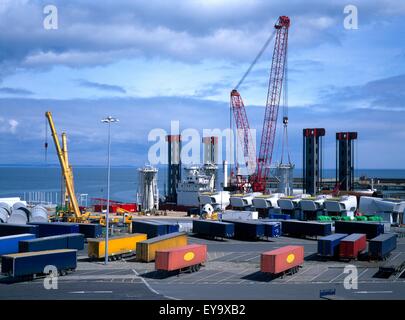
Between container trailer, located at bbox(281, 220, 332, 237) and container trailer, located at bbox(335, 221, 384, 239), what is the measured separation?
179cm

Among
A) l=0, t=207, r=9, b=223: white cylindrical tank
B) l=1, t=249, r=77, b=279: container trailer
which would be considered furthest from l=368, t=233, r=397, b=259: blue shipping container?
l=0, t=207, r=9, b=223: white cylindrical tank

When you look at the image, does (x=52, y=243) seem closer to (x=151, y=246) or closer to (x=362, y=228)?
(x=151, y=246)

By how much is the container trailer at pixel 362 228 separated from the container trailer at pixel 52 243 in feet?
118

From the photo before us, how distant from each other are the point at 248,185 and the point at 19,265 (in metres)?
112

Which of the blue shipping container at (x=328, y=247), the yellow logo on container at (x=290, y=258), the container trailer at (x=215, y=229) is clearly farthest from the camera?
the container trailer at (x=215, y=229)

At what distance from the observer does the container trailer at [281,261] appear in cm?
4109

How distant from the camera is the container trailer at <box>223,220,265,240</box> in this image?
66062 millimetres

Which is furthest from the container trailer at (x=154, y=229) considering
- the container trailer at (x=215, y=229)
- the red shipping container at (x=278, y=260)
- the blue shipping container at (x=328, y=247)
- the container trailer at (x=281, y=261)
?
the red shipping container at (x=278, y=260)

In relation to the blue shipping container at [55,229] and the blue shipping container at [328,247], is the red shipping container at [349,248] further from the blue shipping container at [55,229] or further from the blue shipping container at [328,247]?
the blue shipping container at [55,229]

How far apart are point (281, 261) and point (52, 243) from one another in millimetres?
22392

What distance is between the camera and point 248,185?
148 metres
